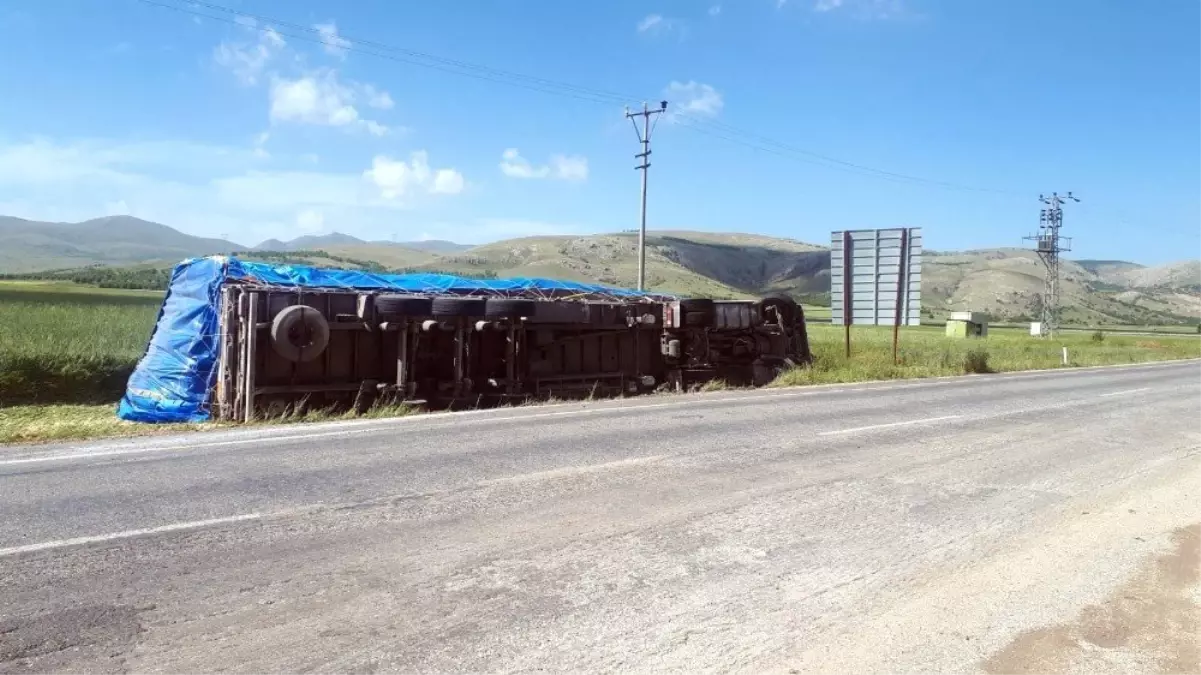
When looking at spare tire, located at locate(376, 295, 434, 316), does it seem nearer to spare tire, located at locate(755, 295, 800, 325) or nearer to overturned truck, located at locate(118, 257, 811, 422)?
overturned truck, located at locate(118, 257, 811, 422)

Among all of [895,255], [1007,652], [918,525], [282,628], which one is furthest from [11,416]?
[895,255]

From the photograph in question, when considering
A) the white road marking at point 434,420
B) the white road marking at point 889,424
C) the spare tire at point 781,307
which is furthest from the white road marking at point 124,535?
the spare tire at point 781,307

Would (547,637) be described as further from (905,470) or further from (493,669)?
(905,470)

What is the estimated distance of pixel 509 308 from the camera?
50.1ft

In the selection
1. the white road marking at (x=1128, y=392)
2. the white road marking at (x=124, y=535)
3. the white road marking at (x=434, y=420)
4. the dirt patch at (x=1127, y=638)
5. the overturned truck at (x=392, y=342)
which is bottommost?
the dirt patch at (x=1127, y=638)

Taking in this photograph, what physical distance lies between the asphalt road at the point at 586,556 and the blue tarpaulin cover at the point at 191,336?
317 centimetres

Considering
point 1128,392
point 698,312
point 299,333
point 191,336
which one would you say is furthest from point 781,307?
point 191,336

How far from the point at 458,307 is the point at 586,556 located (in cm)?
958

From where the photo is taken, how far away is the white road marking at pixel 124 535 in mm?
5215

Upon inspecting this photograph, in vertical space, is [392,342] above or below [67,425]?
above

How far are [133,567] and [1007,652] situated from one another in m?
4.90

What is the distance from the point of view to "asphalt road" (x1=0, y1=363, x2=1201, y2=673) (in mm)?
4164

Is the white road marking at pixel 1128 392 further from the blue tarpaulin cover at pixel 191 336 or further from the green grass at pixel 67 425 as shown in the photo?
the green grass at pixel 67 425

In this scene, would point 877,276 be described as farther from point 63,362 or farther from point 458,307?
point 63,362
